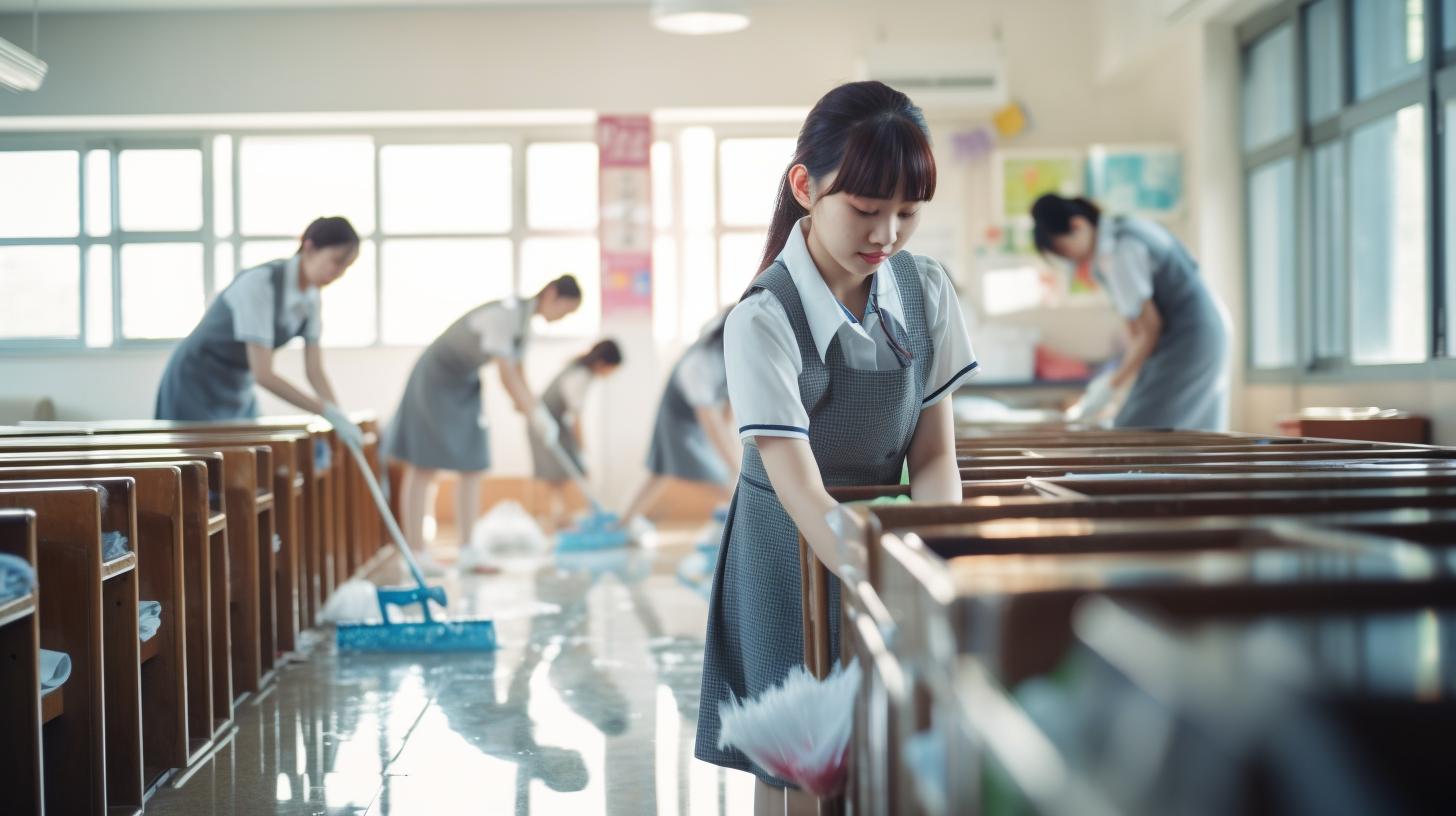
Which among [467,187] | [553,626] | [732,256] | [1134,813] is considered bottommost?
[553,626]

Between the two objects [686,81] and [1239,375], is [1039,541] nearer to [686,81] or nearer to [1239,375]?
[1239,375]

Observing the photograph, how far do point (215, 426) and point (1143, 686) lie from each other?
3501 mm

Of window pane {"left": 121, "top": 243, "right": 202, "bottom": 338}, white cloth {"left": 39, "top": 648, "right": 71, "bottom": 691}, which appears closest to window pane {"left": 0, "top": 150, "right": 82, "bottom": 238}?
window pane {"left": 121, "top": 243, "right": 202, "bottom": 338}

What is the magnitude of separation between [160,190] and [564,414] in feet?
10.3

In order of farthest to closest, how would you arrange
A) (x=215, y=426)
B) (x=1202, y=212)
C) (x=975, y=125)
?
(x=975, y=125), (x=1202, y=212), (x=215, y=426)

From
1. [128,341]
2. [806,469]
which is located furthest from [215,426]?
[128,341]

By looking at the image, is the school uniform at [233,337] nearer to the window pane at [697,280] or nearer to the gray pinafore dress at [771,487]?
the gray pinafore dress at [771,487]

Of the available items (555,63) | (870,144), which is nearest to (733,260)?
(555,63)

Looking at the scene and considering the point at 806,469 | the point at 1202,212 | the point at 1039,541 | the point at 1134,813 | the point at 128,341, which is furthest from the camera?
the point at 128,341

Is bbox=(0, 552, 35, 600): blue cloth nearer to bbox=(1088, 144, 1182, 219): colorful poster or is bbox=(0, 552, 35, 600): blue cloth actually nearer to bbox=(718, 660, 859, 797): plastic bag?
bbox=(718, 660, 859, 797): plastic bag

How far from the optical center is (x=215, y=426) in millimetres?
3496

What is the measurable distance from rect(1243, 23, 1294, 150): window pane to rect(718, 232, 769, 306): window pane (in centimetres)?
278

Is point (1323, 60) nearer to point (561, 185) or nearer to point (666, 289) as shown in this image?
point (666, 289)

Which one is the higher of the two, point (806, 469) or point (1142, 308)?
point (1142, 308)
